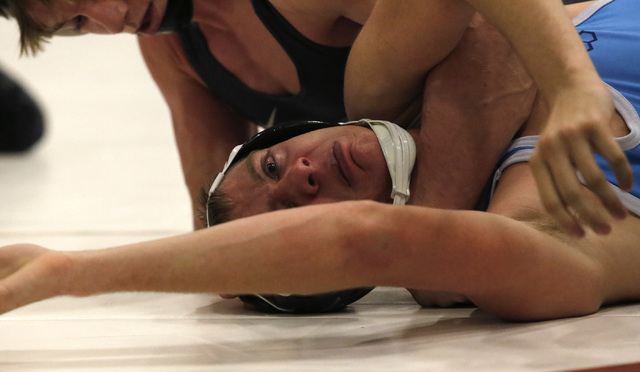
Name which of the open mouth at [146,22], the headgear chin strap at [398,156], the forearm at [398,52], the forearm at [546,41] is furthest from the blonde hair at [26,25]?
the forearm at [546,41]

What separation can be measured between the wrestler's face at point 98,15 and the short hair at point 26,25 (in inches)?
0.5

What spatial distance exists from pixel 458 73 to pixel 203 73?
963 mm

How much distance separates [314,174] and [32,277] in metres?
0.64

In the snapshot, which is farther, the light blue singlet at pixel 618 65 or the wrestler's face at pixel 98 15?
the wrestler's face at pixel 98 15

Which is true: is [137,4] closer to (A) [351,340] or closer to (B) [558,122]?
(A) [351,340]

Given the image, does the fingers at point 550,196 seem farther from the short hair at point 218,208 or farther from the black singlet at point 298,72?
the black singlet at point 298,72

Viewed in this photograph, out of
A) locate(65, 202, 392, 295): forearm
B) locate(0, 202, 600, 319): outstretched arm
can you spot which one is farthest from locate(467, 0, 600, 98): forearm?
locate(65, 202, 392, 295): forearm

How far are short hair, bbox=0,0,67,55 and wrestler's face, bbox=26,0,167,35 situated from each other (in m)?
0.01

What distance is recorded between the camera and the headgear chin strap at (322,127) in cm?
158

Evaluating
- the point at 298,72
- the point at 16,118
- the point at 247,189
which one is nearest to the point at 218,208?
the point at 247,189

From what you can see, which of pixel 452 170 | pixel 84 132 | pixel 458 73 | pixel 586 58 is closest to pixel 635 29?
pixel 458 73

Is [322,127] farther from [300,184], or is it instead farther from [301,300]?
[301,300]

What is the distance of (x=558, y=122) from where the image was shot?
1.13 meters

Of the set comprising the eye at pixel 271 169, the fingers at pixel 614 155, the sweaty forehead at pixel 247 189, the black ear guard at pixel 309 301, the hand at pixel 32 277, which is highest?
the fingers at pixel 614 155
